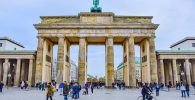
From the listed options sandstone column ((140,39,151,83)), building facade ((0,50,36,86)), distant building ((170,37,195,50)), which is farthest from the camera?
distant building ((170,37,195,50))

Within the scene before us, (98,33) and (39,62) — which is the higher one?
(98,33)

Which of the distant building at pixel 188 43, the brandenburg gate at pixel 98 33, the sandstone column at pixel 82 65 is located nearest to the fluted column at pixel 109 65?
the brandenburg gate at pixel 98 33

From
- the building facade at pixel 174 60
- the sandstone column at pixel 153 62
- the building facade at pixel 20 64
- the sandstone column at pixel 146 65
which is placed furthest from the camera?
the building facade at pixel 174 60

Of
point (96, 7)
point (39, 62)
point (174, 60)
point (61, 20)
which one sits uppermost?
point (96, 7)

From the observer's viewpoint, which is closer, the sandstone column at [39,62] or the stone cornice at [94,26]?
the sandstone column at [39,62]

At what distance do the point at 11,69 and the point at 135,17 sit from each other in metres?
35.4

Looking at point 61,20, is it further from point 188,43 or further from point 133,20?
point 188,43

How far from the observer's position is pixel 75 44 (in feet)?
174

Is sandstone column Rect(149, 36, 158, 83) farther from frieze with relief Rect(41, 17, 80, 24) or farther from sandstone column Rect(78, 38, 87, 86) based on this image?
frieze with relief Rect(41, 17, 80, 24)

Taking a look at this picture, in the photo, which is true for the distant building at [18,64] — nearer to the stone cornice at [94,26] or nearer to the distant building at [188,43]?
the stone cornice at [94,26]

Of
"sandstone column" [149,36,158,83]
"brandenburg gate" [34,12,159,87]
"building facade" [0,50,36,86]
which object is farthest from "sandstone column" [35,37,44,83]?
"sandstone column" [149,36,158,83]

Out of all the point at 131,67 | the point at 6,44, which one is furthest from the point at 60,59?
the point at 6,44

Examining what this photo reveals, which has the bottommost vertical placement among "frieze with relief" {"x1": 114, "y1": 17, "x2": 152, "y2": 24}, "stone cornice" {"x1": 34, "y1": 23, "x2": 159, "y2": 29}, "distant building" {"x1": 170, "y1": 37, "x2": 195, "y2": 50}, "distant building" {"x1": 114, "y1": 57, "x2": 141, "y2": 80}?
"distant building" {"x1": 114, "y1": 57, "x2": 141, "y2": 80}

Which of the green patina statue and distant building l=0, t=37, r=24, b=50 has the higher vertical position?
the green patina statue
